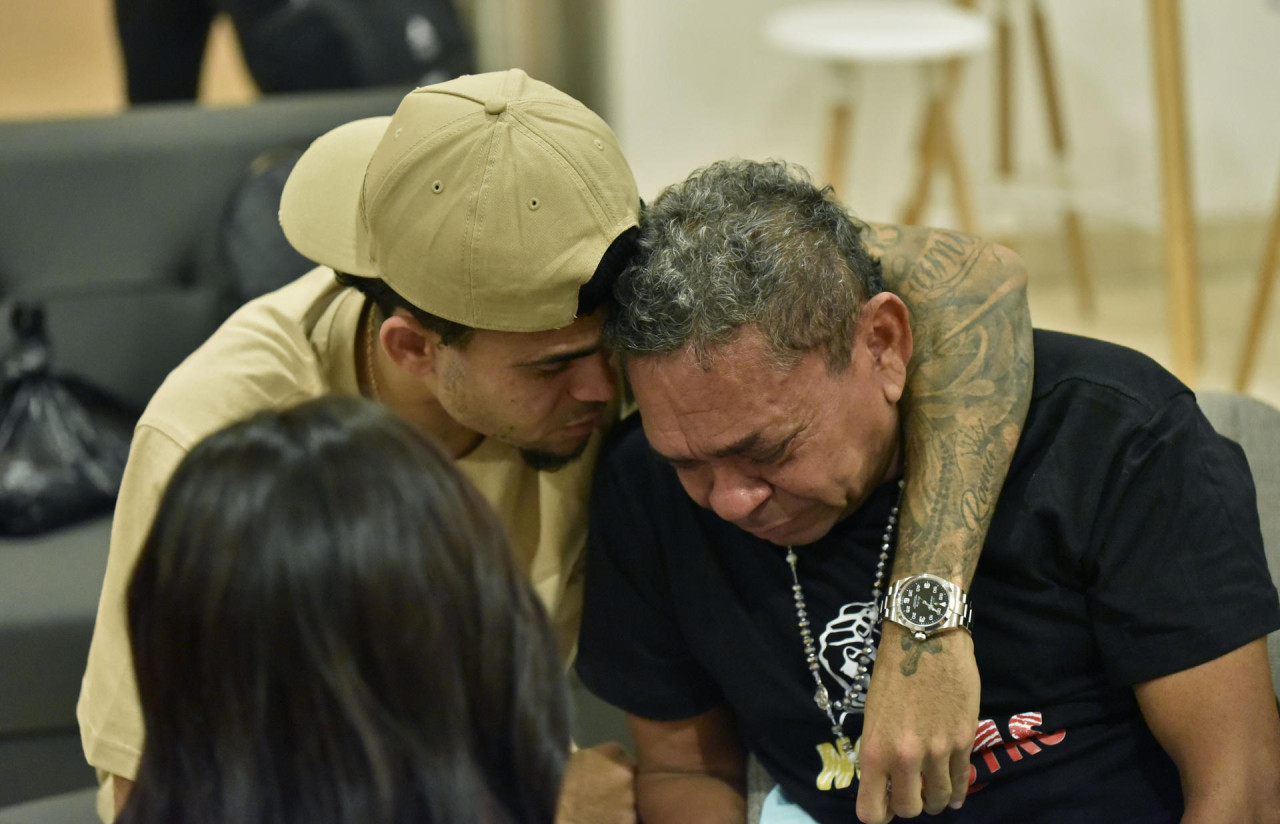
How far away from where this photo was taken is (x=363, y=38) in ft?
9.61

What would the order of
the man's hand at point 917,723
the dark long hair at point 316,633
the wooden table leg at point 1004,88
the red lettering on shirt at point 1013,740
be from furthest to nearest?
the wooden table leg at point 1004,88 → the red lettering on shirt at point 1013,740 → the man's hand at point 917,723 → the dark long hair at point 316,633

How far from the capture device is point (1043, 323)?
399cm

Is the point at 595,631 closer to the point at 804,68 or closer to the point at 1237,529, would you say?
Answer: the point at 1237,529

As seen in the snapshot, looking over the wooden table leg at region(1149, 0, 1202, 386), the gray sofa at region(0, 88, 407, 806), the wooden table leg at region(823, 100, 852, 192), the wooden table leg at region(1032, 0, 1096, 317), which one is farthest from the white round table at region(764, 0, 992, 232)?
the gray sofa at region(0, 88, 407, 806)

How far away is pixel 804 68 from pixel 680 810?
3.21 meters

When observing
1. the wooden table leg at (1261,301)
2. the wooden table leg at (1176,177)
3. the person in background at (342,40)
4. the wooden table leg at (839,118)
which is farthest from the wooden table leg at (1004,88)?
the person in background at (342,40)

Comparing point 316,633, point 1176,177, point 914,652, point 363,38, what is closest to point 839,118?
point 1176,177

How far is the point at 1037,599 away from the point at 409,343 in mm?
707

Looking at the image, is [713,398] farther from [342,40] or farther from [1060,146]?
[1060,146]

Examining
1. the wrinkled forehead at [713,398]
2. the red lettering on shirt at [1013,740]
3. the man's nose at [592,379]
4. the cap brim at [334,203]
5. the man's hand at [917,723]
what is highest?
the cap brim at [334,203]

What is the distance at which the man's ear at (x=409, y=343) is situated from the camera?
138cm

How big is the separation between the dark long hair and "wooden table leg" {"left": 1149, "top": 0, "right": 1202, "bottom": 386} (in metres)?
2.50

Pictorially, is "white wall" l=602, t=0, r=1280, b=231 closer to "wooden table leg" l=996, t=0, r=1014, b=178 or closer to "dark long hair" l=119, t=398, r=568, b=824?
"wooden table leg" l=996, t=0, r=1014, b=178

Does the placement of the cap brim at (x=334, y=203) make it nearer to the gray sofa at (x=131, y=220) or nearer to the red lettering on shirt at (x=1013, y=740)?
the red lettering on shirt at (x=1013, y=740)
